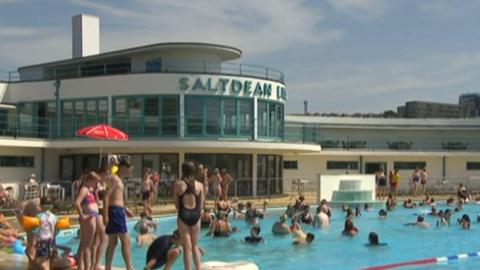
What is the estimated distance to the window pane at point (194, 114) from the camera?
98.0 feet

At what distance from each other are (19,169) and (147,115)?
6.19m

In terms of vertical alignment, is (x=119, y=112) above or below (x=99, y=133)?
above

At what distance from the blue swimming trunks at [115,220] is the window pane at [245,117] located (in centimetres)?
2146

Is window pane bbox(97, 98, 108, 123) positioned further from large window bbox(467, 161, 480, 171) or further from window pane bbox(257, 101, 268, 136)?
large window bbox(467, 161, 480, 171)

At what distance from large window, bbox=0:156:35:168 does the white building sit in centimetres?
5

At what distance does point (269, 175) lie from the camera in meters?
33.4

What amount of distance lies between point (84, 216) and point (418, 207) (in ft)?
77.4

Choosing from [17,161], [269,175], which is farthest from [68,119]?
[269,175]

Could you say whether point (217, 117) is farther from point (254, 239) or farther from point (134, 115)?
point (254, 239)

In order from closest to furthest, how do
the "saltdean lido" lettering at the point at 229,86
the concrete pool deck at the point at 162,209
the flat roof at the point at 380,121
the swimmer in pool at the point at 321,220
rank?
the concrete pool deck at the point at 162,209
the swimmer in pool at the point at 321,220
the "saltdean lido" lettering at the point at 229,86
the flat roof at the point at 380,121

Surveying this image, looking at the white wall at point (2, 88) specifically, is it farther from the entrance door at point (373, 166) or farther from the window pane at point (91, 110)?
the entrance door at point (373, 166)

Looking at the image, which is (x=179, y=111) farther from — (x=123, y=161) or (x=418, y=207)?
(x=123, y=161)

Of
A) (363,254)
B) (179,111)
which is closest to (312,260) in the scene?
(363,254)

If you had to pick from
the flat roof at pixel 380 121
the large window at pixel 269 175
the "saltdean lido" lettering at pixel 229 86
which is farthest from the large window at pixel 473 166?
the "saltdean lido" lettering at pixel 229 86
